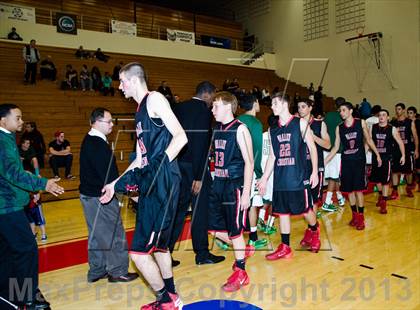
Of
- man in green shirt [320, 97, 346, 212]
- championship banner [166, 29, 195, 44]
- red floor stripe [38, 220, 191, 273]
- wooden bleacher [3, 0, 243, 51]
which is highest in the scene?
wooden bleacher [3, 0, 243, 51]

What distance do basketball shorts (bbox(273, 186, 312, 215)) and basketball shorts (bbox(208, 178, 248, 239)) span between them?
2.90 ft

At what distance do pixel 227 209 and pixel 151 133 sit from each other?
132cm

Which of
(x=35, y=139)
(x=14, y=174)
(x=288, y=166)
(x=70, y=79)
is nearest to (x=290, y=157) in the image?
(x=288, y=166)

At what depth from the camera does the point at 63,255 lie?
4.79 m

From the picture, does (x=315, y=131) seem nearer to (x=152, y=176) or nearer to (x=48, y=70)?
(x=152, y=176)

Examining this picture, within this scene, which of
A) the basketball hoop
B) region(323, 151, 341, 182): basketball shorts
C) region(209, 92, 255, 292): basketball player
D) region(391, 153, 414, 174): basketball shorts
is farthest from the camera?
the basketball hoop

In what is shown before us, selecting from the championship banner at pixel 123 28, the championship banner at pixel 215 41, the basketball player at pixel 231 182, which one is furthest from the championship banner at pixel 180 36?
the basketball player at pixel 231 182

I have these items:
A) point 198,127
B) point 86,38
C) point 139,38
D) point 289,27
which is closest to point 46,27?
point 86,38

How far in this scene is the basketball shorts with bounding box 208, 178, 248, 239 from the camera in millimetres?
3604

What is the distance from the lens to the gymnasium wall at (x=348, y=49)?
15.1 meters

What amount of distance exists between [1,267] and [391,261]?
4.27 metres

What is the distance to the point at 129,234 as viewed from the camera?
562 centimetres

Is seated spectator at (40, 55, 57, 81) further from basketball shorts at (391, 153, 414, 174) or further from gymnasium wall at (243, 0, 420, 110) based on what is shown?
gymnasium wall at (243, 0, 420, 110)

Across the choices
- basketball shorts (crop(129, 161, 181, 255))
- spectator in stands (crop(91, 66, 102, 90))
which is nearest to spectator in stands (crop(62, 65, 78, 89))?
spectator in stands (crop(91, 66, 102, 90))
